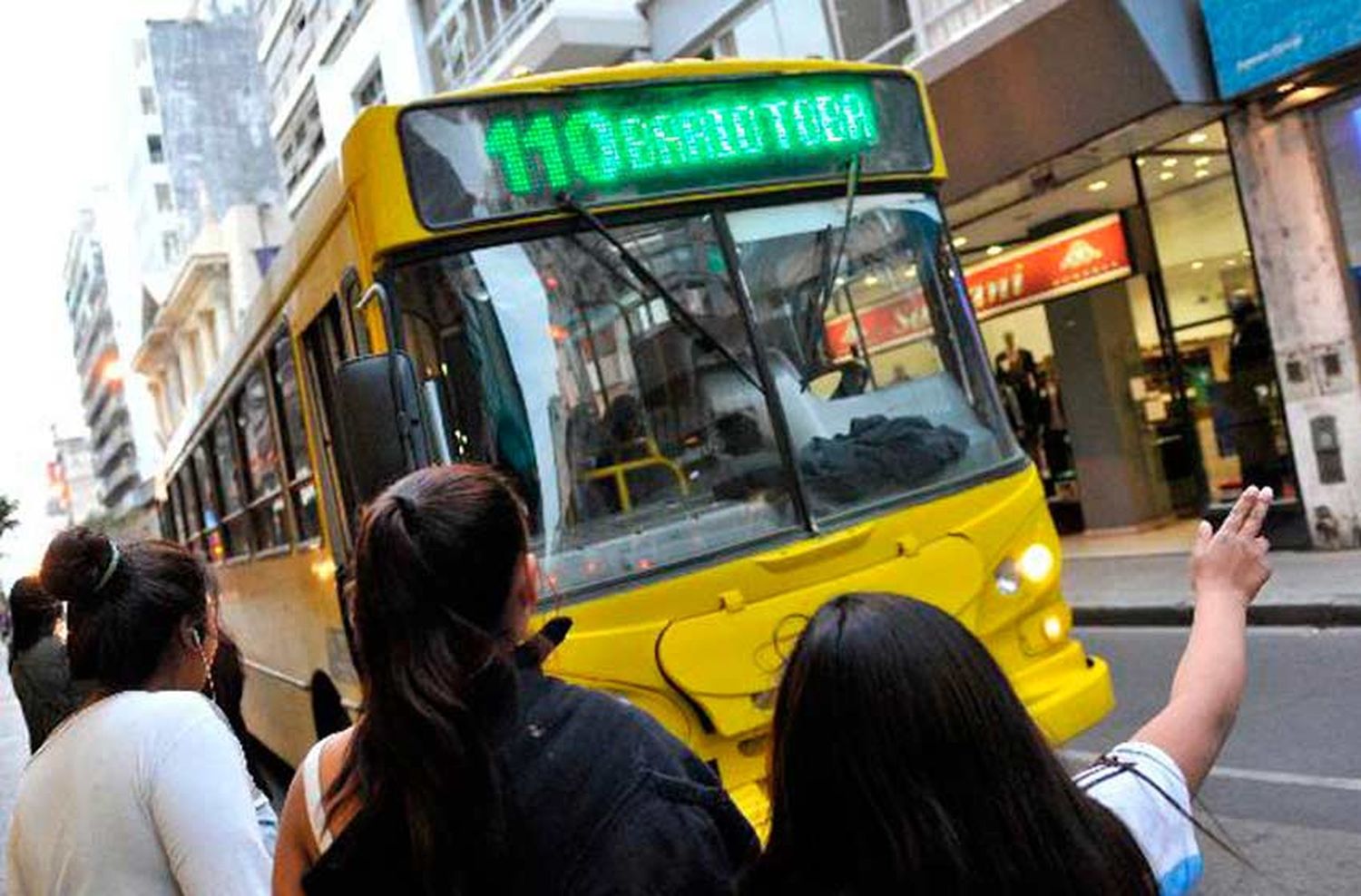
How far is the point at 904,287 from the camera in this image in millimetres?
5441

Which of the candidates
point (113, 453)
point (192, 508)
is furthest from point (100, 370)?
point (192, 508)

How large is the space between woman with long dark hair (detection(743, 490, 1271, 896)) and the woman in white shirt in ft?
3.62

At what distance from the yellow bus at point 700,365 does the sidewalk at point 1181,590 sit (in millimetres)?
4676

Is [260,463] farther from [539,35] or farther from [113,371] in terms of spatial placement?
[113,371]

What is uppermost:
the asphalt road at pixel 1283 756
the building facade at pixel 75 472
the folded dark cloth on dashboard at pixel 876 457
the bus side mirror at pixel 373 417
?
the building facade at pixel 75 472

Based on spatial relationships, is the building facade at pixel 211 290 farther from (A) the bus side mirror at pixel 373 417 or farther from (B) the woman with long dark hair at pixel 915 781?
(B) the woman with long dark hair at pixel 915 781

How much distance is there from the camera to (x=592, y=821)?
1666 millimetres

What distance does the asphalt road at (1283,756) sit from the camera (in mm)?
4805

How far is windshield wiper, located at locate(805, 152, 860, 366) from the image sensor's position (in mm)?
4988

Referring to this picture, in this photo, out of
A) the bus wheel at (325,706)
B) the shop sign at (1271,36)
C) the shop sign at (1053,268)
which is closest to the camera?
the bus wheel at (325,706)

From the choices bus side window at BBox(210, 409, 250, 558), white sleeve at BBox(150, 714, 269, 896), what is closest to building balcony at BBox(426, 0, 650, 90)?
bus side window at BBox(210, 409, 250, 558)

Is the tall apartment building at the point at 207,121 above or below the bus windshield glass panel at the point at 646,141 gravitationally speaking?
above

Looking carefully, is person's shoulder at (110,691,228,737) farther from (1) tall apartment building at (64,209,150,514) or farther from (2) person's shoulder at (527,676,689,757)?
(1) tall apartment building at (64,209,150,514)

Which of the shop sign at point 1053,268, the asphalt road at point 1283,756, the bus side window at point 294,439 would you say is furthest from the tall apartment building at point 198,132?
the asphalt road at point 1283,756
